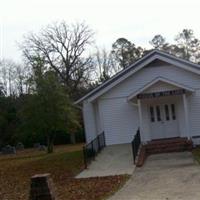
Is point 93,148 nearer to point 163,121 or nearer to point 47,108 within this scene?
point 163,121

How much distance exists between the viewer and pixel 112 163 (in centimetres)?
2334

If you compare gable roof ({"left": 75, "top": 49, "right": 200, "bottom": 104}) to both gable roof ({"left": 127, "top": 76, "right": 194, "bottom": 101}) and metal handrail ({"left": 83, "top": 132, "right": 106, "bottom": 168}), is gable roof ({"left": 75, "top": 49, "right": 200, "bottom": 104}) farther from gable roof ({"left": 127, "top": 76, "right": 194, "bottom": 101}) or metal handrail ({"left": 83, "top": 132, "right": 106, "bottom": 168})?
metal handrail ({"left": 83, "top": 132, "right": 106, "bottom": 168})

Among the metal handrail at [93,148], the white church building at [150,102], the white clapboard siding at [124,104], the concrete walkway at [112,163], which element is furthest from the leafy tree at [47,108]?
the concrete walkway at [112,163]

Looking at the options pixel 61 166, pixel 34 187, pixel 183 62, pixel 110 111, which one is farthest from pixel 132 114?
pixel 34 187

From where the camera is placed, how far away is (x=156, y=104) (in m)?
30.2

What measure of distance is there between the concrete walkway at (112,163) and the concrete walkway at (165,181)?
873 mm

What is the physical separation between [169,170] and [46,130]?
18.3 meters

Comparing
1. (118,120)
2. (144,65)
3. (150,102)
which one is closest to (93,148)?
(118,120)

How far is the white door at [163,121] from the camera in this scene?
30.0 metres

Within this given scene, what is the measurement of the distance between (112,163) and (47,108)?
12.6 metres

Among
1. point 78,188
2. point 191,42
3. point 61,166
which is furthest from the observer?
point 191,42

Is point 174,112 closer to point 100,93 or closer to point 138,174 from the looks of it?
point 100,93

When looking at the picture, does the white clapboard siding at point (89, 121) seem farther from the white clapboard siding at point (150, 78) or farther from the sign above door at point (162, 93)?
the sign above door at point (162, 93)

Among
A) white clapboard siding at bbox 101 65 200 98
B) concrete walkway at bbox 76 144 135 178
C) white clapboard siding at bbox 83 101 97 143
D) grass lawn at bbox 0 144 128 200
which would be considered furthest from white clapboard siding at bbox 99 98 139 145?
grass lawn at bbox 0 144 128 200
